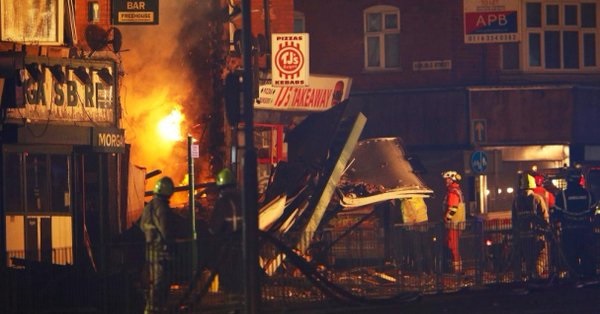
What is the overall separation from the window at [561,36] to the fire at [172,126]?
12.4m

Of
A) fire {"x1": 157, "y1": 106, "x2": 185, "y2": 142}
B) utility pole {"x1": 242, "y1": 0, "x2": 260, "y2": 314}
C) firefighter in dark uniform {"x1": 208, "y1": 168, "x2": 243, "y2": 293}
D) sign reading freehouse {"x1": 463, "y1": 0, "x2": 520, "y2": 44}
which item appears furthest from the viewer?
sign reading freehouse {"x1": 463, "y1": 0, "x2": 520, "y2": 44}

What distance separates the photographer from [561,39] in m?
34.5

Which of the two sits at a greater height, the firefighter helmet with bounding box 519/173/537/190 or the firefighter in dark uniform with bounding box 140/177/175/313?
the firefighter helmet with bounding box 519/173/537/190

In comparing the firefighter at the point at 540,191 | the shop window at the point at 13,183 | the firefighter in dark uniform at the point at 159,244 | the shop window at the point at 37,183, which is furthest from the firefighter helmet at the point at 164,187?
the firefighter at the point at 540,191

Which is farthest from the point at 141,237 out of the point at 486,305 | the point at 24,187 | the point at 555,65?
the point at 555,65

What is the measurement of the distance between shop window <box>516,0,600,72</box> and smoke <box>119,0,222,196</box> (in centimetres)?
1133

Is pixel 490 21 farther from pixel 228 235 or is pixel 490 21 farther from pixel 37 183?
pixel 228 235

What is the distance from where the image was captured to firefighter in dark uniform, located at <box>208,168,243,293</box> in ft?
50.1

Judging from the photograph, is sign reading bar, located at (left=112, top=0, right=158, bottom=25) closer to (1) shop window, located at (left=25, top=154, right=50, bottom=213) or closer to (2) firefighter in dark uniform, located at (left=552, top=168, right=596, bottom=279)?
(1) shop window, located at (left=25, top=154, right=50, bottom=213)

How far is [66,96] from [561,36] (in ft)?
58.8

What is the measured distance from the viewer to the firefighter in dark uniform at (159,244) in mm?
14859

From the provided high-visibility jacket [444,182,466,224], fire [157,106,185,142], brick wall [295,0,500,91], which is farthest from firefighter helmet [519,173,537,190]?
brick wall [295,0,500,91]

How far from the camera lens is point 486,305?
1714 cm

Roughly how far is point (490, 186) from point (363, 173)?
1397 cm
